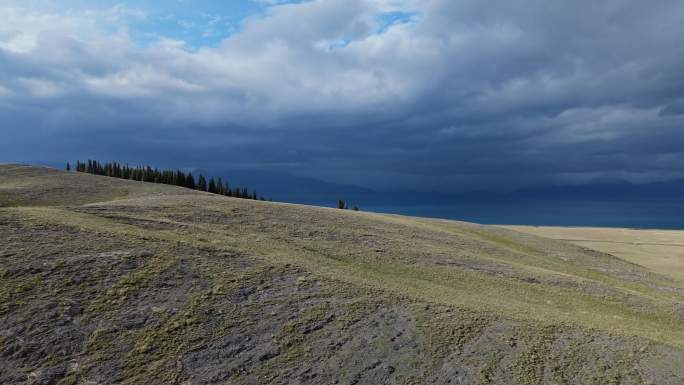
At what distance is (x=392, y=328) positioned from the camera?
584 inches

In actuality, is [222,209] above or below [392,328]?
above

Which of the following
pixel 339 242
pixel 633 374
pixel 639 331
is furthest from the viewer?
pixel 339 242

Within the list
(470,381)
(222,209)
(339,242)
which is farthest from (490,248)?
(470,381)

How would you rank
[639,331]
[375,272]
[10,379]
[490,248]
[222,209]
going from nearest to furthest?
[10,379] → [639,331] → [375,272] → [222,209] → [490,248]

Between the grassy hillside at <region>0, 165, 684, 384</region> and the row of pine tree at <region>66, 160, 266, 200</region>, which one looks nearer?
the grassy hillside at <region>0, 165, 684, 384</region>

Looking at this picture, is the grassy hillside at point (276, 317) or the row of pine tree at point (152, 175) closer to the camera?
the grassy hillside at point (276, 317)

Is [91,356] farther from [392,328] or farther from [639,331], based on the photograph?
[639,331]

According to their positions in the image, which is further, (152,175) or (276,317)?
(152,175)

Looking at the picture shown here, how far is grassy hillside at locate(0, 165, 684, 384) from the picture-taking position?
12.4 metres

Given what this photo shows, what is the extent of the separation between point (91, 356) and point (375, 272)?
12.7 meters

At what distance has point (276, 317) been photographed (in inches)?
587

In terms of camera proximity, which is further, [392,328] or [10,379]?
[392,328]

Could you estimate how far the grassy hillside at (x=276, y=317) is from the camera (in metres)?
12.4

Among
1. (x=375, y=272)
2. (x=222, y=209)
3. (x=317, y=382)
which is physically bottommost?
(x=317, y=382)
